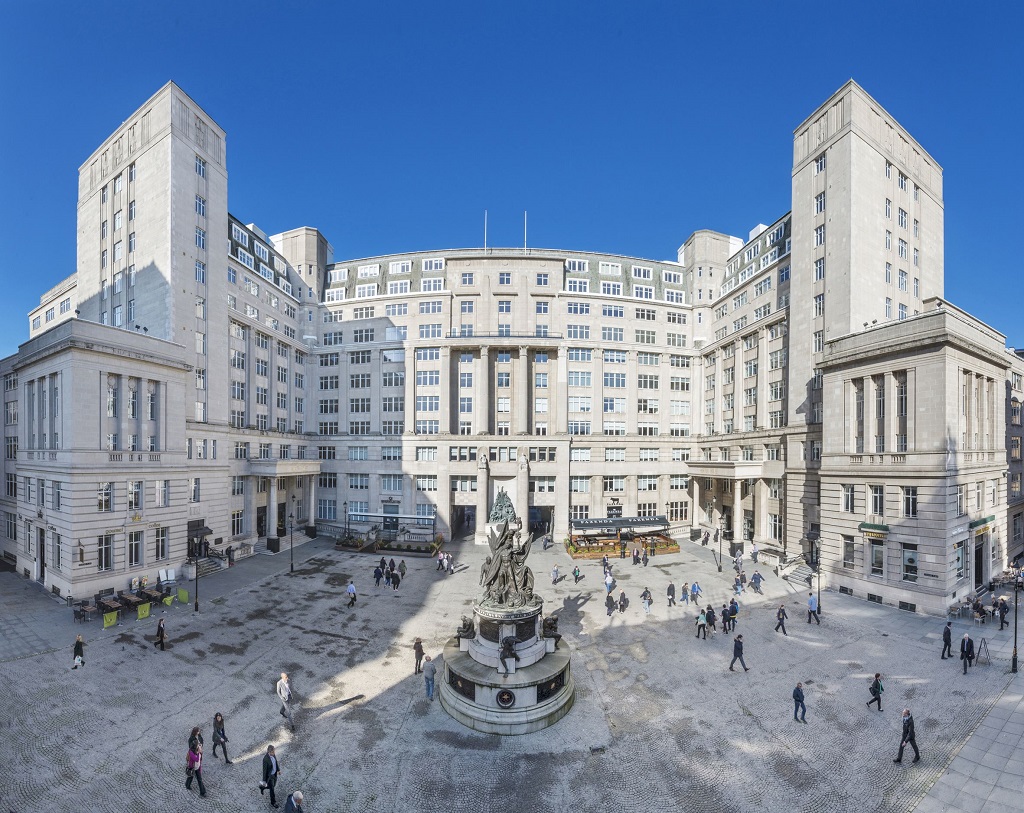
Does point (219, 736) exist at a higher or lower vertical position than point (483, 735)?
higher

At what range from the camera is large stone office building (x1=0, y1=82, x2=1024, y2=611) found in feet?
108

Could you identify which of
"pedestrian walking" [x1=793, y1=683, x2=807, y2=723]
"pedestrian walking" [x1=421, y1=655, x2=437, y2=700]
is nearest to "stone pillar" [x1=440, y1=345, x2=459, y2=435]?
"pedestrian walking" [x1=421, y1=655, x2=437, y2=700]

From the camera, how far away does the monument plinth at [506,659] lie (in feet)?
60.1

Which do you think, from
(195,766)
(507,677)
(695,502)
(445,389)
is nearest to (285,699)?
(195,766)

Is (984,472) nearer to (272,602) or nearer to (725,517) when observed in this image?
(725,517)

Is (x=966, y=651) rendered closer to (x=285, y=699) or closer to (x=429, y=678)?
(x=429, y=678)

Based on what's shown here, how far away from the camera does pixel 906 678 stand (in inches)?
878

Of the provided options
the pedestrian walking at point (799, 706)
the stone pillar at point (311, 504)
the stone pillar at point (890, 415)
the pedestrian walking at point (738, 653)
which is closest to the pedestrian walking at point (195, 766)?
the pedestrian walking at point (799, 706)

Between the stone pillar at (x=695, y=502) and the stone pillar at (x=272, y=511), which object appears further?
the stone pillar at (x=695, y=502)

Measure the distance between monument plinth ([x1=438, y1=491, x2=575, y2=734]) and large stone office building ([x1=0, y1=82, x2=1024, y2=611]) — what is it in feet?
88.7

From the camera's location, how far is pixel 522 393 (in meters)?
56.8

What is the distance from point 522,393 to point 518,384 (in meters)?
1.25

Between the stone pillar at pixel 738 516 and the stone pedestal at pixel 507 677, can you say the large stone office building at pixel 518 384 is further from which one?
the stone pedestal at pixel 507 677

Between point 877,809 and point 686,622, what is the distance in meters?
15.4
